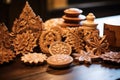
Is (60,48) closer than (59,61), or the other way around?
(59,61)

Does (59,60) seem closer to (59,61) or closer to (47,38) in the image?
(59,61)

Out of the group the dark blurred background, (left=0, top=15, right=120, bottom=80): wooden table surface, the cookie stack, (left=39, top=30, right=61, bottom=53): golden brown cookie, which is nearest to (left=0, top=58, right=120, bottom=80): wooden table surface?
(left=0, top=15, right=120, bottom=80): wooden table surface

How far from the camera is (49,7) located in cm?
280

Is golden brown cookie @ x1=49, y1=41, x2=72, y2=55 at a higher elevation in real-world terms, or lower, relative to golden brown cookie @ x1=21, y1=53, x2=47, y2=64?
higher

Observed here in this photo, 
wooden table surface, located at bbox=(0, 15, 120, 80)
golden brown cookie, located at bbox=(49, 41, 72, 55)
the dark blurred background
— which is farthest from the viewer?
the dark blurred background

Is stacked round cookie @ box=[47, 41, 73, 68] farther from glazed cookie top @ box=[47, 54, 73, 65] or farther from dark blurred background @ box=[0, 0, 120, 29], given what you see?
dark blurred background @ box=[0, 0, 120, 29]

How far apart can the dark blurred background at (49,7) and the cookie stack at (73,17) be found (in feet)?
4.73

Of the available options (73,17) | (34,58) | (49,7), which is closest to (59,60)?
(34,58)

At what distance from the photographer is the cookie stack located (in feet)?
3.98

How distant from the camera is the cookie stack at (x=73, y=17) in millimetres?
1213

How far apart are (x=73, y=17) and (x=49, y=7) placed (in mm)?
1597

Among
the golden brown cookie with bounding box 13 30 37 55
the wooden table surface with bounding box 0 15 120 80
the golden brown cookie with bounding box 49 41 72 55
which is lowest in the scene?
the wooden table surface with bounding box 0 15 120 80

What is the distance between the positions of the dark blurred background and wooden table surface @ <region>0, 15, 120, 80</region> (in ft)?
5.27

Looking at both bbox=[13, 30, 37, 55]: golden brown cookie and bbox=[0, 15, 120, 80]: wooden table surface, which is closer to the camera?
bbox=[0, 15, 120, 80]: wooden table surface
